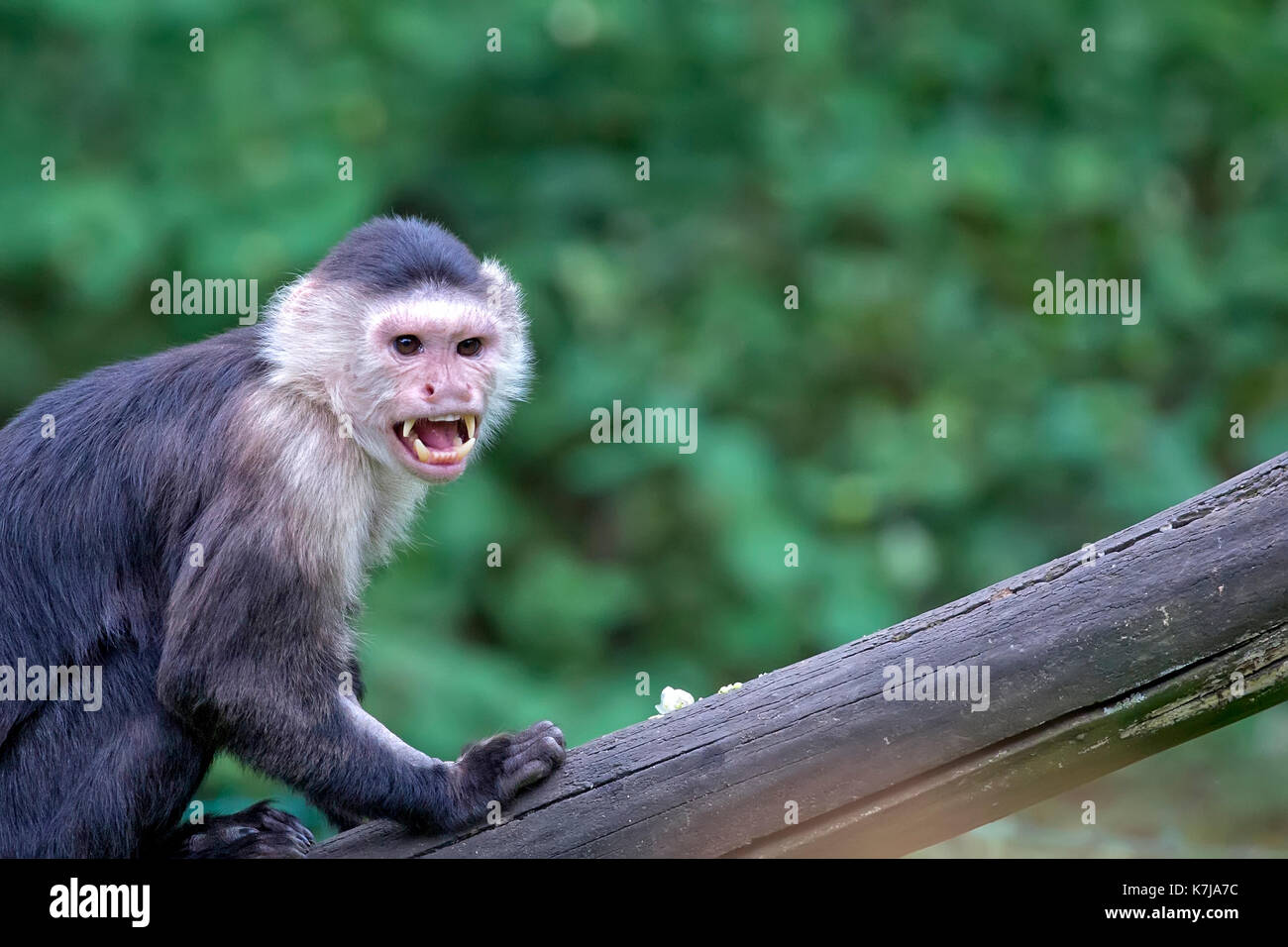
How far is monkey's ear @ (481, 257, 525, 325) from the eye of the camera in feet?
26.0

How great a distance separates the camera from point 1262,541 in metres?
5.79

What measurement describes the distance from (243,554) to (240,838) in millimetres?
1592

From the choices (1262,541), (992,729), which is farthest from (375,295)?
(1262,541)

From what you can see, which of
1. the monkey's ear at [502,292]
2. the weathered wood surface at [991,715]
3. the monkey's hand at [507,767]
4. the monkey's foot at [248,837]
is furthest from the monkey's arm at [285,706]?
the monkey's ear at [502,292]

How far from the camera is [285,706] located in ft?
20.5

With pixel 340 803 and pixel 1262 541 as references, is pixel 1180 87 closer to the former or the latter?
pixel 1262 541

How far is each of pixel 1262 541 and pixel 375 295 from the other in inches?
177

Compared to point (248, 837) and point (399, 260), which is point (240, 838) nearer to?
point (248, 837)

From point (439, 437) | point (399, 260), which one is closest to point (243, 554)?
point (439, 437)

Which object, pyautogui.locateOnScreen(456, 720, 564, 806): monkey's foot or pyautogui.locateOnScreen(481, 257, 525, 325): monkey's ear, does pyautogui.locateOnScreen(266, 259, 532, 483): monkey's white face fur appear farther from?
pyautogui.locateOnScreen(456, 720, 564, 806): monkey's foot

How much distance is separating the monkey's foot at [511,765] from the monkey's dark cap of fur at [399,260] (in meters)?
2.56

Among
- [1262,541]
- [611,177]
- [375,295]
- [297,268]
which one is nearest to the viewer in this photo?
[1262,541]

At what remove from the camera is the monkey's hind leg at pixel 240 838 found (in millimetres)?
6809

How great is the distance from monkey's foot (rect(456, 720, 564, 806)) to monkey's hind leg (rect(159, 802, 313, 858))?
3.30ft
